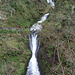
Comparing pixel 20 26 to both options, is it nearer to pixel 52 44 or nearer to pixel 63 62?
pixel 52 44

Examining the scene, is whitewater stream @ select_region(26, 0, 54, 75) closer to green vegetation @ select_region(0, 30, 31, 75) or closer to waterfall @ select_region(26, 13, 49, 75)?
waterfall @ select_region(26, 13, 49, 75)

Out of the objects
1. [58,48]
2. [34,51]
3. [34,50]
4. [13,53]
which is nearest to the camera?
[58,48]

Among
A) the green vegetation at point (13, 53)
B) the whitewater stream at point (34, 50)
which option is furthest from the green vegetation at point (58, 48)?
the green vegetation at point (13, 53)

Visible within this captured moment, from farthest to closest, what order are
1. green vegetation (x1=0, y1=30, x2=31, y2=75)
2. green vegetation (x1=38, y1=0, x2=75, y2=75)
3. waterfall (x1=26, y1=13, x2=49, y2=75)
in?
waterfall (x1=26, y1=13, x2=49, y2=75) → green vegetation (x1=38, y1=0, x2=75, y2=75) → green vegetation (x1=0, y1=30, x2=31, y2=75)

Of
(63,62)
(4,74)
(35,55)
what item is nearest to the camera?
(4,74)

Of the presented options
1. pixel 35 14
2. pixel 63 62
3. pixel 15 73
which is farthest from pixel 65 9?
pixel 15 73

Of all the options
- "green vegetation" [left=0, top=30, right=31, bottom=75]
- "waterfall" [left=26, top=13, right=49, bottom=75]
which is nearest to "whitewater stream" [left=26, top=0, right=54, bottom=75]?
"waterfall" [left=26, top=13, right=49, bottom=75]

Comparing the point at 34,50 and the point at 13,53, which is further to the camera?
the point at 34,50

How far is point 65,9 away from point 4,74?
1783 centimetres

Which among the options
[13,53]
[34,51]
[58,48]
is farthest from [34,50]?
[58,48]

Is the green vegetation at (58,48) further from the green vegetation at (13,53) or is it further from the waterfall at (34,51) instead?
the green vegetation at (13,53)

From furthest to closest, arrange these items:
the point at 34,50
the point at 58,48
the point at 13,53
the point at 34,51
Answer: the point at 34,50, the point at 34,51, the point at 13,53, the point at 58,48

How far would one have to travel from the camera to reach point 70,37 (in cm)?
1269

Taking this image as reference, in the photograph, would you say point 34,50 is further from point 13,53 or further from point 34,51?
point 13,53
